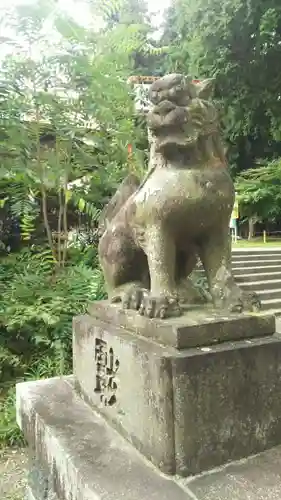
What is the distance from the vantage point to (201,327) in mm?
1387

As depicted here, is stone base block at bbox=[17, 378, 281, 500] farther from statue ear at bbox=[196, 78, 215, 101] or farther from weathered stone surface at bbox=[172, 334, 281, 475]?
statue ear at bbox=[196, 78, 215, 101]

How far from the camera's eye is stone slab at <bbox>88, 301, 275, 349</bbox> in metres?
1.37

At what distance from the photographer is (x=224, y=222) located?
1621mm

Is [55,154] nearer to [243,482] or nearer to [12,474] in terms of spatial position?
[12,474]

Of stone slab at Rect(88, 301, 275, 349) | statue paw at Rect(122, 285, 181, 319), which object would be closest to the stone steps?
stone slab at Rect(88, 301, 275, 349)

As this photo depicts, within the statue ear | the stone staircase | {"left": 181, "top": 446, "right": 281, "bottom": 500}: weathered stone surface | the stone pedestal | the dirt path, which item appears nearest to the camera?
{"left": 181, "top": 446, "right": 281, "bottom": 500}: weathered stone surface

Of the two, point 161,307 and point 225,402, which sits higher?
point 161,307

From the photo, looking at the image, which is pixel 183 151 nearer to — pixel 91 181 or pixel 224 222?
pixel 224 222

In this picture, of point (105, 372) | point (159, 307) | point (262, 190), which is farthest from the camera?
point (262, 190)

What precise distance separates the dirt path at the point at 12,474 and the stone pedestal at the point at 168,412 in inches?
28.9

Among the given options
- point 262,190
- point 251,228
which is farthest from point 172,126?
point 251,228

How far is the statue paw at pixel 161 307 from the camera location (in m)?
1.48

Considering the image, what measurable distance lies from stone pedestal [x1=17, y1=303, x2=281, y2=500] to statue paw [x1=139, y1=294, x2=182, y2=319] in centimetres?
3

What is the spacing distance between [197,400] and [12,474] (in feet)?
6.04
